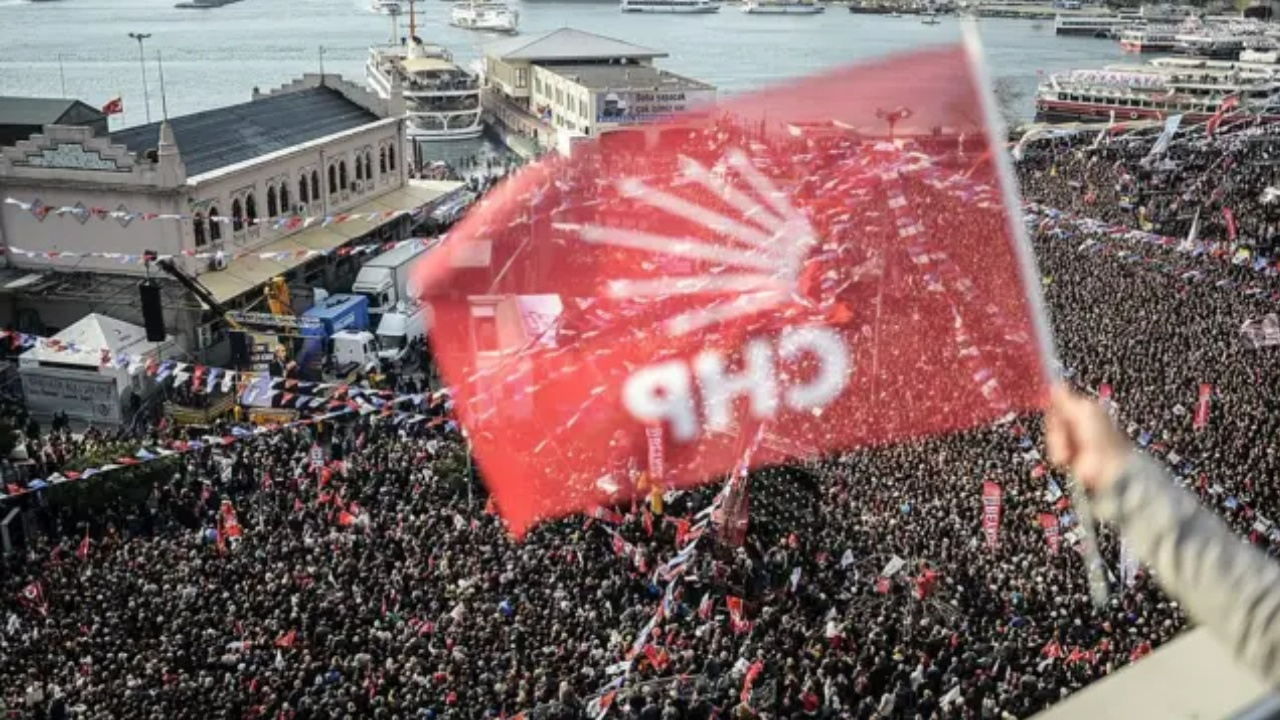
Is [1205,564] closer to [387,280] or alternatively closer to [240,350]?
[240,350]

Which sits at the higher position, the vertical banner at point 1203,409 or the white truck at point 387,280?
the vertical banner at point 1203,409

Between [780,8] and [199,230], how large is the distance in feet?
422

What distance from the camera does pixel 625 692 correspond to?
412 inches

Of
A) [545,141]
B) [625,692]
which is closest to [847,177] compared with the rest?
[625,692]

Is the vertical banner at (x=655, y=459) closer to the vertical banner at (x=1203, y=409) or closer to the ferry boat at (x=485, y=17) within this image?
the vertical banner at (x=1203, y=409)

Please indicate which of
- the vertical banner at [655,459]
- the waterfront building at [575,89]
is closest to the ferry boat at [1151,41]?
the waterfront building at [575,89]

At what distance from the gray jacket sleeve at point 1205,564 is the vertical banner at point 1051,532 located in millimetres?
12100

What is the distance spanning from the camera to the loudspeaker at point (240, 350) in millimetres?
24344

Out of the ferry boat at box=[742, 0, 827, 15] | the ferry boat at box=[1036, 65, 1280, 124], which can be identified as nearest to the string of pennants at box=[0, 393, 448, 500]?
the ferry boat at box=[1036, 65, 1280, 124]

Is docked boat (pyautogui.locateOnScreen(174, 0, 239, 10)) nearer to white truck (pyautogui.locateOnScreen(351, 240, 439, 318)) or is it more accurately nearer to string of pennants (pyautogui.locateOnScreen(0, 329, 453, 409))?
white truck (pyautogui.locateOnScreen(351, 240, 439, 318))

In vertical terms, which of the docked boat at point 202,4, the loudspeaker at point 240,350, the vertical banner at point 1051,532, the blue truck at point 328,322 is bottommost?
the docked boat at point 202,4

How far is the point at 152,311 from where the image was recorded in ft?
72.4

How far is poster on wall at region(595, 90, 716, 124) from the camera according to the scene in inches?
1967

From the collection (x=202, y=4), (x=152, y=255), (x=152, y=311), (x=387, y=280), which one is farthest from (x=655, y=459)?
(x=202, y=4)
